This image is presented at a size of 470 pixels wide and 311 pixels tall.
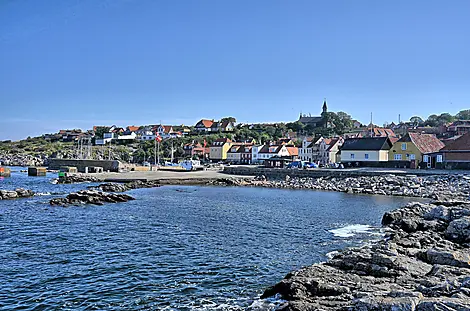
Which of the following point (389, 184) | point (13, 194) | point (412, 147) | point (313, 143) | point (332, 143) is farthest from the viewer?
point (313, 143)

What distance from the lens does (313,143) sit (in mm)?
90625

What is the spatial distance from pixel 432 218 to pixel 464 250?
7.49 metres

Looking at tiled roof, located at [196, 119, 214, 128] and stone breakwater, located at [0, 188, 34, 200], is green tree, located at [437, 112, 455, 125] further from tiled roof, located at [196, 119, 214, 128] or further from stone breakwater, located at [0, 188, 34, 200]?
stone breakwater, located at [0, 188, 34, 200]

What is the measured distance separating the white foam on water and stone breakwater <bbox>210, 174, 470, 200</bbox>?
13.7 meters

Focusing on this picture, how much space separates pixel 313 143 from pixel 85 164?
152 ft

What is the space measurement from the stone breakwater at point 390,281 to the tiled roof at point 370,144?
50207mm

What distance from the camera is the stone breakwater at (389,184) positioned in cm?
4038

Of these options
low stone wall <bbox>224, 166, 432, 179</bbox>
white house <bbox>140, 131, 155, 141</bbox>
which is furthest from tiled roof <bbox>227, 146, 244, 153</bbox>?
white house <bbox>140, 131, 155, 141</bbox>

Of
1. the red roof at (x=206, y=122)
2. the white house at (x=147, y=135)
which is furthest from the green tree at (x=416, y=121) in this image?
the white house at (x=147, y=135)

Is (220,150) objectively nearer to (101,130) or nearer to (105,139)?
(105,139)

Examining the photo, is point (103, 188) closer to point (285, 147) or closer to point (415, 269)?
point (415, 269)

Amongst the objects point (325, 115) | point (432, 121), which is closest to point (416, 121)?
point (432, 121)

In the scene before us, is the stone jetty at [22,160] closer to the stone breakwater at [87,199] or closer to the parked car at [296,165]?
the parked car at [296,165]

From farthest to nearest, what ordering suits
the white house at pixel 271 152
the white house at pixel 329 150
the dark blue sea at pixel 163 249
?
1. the white house at pixel 271 152
2. the white house at pixel 329 150
3. the dark blue sea at pixel 163 249
